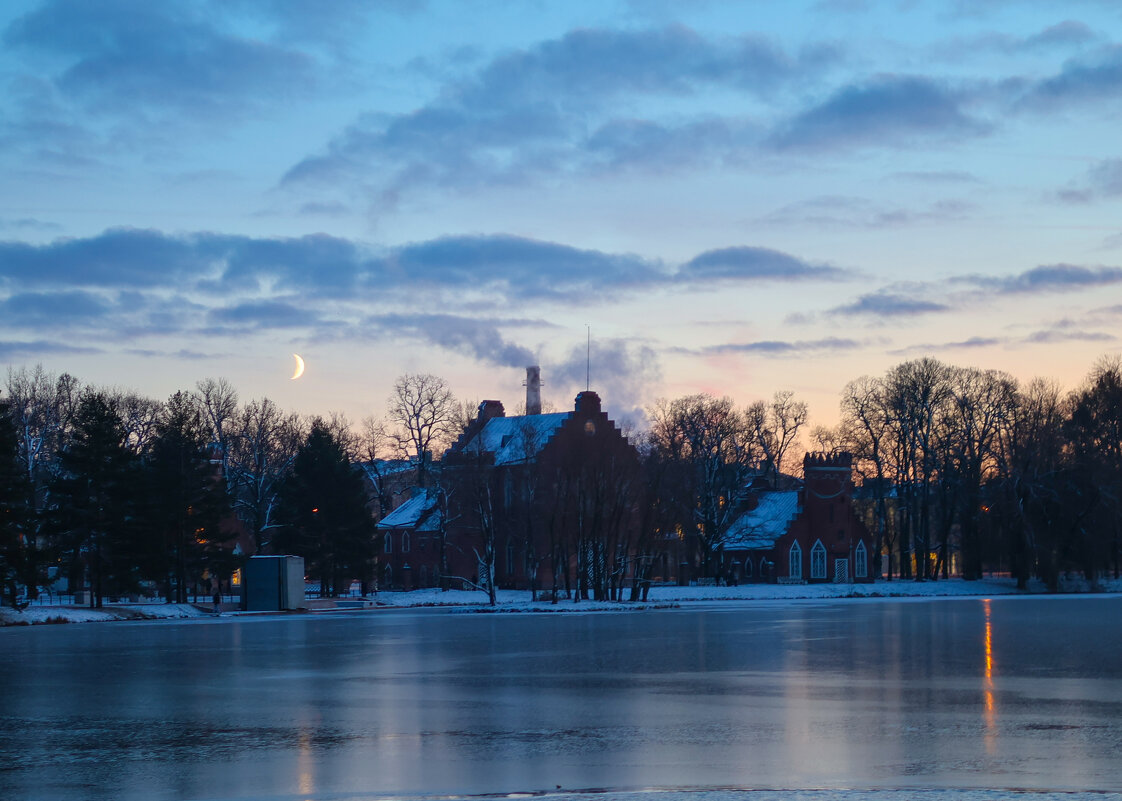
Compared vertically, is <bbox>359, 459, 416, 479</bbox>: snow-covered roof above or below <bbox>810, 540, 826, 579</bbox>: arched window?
above

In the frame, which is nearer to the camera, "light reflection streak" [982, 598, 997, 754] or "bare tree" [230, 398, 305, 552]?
"light reflection streak" [982, 598, 997, 754]

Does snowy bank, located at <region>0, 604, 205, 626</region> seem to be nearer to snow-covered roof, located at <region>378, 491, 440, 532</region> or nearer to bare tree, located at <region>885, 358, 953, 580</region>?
snow-covered roof, located at <region>378, 491, 440, 532</region>

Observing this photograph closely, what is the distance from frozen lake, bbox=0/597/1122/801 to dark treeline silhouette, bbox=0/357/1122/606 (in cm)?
2697

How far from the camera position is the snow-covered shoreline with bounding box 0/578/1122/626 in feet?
205

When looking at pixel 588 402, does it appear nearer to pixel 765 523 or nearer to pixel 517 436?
pixel 517 436

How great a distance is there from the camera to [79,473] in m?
66.4

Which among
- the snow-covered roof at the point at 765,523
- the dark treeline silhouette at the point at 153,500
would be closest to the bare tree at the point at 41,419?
the dark treeline silhouette at the point at 153,500

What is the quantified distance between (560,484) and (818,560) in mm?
39986

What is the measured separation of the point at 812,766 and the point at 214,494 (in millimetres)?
61937


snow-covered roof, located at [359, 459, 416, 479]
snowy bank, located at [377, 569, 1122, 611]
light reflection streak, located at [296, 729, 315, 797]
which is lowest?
snowy bank, located at [377, 569, 1122, 611]

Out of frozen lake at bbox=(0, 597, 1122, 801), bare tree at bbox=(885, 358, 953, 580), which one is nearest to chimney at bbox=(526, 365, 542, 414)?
bare tree at bbox=(885, 358, 953, 580)

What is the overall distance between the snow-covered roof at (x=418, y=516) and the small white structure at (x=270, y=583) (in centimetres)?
3271

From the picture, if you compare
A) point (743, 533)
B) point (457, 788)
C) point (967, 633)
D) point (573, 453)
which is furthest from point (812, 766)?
point (743, 533)

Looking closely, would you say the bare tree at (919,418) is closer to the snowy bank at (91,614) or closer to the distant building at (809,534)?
the distant building at (809,534)
